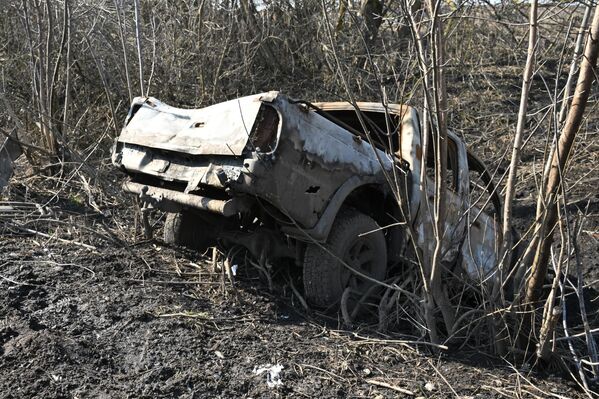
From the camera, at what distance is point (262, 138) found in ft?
16.4

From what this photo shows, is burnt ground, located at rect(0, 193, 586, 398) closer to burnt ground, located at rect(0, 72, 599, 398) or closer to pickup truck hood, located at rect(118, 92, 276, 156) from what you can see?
burnt ground, located at rect(0, 72, 599, 398)

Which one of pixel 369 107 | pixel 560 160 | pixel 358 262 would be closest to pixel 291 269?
pixel 358 262

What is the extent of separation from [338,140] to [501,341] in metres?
1.84

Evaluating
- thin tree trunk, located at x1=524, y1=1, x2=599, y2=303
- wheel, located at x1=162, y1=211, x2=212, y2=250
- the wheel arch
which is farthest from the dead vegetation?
the wheel arch

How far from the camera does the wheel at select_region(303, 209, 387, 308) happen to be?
18.2 ft

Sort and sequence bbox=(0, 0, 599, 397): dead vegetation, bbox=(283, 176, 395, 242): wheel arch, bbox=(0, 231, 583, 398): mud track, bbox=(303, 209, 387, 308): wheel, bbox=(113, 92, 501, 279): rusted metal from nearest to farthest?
bbox=(0, 231, 583, 398): mud track
bbox=(0, 0, 599, 397): dead vegetation
bbox=(113, 92, 501, 279): rusted metal
bbox=(283, 176, 395, 242): wheel arch
bbox=(303, 209, 387, 308): wheel

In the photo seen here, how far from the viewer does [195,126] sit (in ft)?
17.9

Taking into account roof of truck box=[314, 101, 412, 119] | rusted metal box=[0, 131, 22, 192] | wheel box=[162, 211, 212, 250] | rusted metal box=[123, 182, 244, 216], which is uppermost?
roof of truck box=[314, 101, 412, 119]

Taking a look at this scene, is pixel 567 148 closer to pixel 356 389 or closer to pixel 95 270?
pixel 356 389

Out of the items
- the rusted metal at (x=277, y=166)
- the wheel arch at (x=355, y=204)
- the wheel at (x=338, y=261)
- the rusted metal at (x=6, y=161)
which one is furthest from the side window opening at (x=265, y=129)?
the rusted metal at (x=6, y=161)

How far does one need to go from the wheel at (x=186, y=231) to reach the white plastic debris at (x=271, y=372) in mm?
2181

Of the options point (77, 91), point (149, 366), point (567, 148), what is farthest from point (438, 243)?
point (77, 91)

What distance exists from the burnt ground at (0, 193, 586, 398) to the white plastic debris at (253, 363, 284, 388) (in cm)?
4

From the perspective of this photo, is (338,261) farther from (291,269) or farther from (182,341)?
(182,341)
